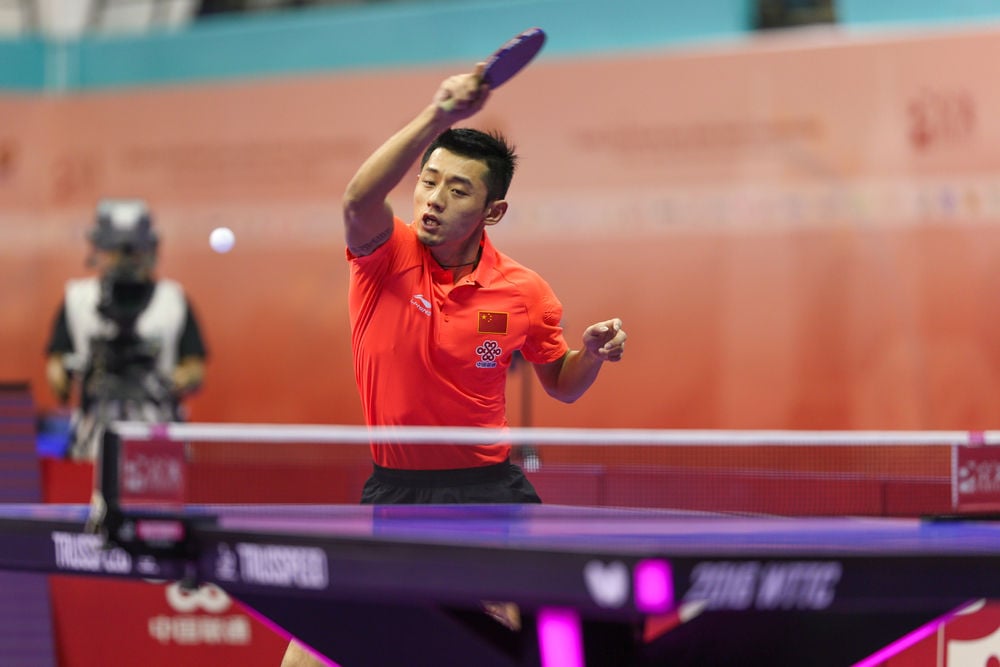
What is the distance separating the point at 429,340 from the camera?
10.7 ft

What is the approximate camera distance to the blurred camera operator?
6.16 m

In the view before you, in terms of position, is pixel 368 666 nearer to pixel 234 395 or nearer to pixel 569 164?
pixel 569 164

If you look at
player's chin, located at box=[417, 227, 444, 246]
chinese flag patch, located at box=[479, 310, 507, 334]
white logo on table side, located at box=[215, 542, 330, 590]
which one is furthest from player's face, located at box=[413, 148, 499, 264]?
white logo on table side, located at box=[215, 542, 330, 590]

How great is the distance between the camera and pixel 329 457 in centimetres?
829

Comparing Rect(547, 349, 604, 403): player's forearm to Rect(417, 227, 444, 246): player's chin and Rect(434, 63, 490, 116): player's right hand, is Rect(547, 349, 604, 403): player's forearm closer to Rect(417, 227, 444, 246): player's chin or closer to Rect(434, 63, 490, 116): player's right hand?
Rect(417, 227, 444, 246): player's chin

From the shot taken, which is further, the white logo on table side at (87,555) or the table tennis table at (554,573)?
the white logo on table side at (87,555)

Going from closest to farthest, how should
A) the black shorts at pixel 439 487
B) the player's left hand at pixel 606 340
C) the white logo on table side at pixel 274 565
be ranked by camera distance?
the white logo on table side at pixel 274 565
the player's left hand at pixel 606 340
the black shorts at pixel 439 487

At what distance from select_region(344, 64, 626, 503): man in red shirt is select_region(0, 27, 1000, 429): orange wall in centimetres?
528

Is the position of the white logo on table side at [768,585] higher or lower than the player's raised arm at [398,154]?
lower

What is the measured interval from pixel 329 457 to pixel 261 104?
3137mm

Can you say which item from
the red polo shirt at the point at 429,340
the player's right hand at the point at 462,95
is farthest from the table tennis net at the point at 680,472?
the player's right hand at the point at 462,95

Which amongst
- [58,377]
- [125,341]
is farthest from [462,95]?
[58,377]

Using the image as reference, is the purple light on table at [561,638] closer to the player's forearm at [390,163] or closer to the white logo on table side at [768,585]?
the white logo on table side at [768,585]

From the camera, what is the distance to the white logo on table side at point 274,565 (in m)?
2.29
